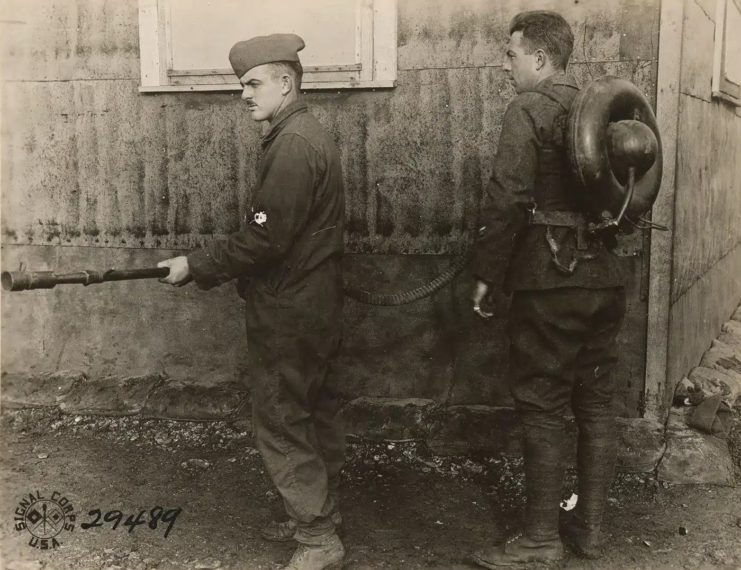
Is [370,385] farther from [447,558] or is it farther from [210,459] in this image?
[447,558]

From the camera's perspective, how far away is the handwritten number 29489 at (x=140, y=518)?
408cm

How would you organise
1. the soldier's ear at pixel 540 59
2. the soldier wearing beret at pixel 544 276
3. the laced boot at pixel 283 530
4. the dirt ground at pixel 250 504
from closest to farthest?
the soldier wearing beret at pixel 544 276 < the soldier's ear at pixel 540 59 < the dirt ground at pixel 250 504 < the laced boot at pixel 283 530

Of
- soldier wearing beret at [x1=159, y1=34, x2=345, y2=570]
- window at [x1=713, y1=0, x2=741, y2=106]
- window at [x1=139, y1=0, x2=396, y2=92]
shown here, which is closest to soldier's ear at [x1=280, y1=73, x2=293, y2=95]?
soldier wearing beret at [x1=159, y1=34, x2=345, y2=570]

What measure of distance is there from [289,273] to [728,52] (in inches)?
166

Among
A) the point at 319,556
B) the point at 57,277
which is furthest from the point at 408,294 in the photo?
the point at 57,277

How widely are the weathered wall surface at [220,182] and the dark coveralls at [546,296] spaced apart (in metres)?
1.17

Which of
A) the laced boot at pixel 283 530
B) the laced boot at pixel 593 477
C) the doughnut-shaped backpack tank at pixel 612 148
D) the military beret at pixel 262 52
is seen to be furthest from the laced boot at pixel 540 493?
the military beret at pixel 262 52

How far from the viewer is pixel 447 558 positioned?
147 inches

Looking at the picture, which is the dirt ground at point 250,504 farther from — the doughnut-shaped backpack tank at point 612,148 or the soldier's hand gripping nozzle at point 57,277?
the doughnut-shaped backpack tank at point 612,148

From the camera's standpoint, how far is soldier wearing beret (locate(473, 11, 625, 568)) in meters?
3.38

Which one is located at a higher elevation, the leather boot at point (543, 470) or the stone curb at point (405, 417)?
the leather boot at point (543, 470)

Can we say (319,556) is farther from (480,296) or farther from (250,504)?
(480,296)

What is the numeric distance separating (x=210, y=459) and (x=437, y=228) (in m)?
1.88

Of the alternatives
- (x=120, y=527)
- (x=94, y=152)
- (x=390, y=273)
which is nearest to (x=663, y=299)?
(x=390, y=273)
